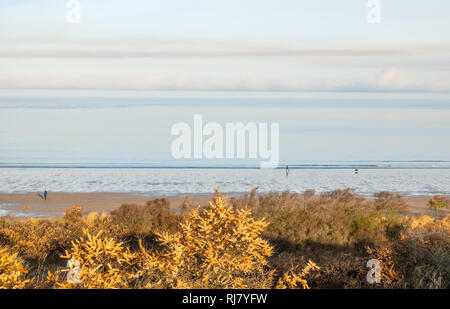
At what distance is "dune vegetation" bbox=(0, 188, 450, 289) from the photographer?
6398 mm

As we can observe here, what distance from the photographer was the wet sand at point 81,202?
25.9 m

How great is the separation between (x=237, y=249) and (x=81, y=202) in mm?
24022

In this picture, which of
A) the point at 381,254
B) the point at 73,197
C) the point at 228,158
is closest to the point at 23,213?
the point at 73,197

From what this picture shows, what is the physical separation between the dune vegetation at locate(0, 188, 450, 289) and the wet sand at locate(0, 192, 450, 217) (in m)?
6.86

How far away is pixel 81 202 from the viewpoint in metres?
29.8

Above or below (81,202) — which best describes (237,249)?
above

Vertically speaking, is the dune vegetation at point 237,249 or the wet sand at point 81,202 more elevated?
the dune vegetation at point 237,249

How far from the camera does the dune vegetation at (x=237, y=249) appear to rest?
640 centimetres

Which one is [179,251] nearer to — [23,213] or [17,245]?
[17,245]

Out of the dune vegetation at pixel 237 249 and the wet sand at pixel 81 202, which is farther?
the wet sand at pixel 81 202

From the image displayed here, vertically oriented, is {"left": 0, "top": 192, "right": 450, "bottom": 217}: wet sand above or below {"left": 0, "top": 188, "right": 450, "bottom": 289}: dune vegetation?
below

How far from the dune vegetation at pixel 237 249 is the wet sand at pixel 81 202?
6863 millimetres

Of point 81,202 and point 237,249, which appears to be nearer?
point 237,249
